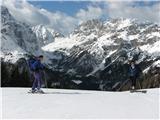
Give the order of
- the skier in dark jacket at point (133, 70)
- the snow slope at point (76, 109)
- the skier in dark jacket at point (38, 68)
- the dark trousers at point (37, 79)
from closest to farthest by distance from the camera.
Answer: the snow slope at point (76, 109) → the skier in dark jacket at point (38, 68) → the dark trousers at point (37, 79) → the skier in dark jacket at point (133, 70)

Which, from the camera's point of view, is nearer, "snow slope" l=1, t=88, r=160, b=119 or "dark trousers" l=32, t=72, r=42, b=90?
"snow slope" l=1, t=88, r=160, b=119

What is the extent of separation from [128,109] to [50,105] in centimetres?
421

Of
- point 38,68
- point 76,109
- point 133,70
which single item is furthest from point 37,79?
point 76,109

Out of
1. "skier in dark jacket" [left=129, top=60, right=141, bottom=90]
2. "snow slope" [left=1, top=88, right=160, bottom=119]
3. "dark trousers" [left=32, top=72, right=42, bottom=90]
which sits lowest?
"snow slope" [left=1, top=88, right=160, bottom=119]

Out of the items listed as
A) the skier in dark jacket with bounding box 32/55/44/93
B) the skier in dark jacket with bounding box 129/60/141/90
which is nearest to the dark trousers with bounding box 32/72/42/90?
the skier in dark jacket with bounding box 32/55/44/93

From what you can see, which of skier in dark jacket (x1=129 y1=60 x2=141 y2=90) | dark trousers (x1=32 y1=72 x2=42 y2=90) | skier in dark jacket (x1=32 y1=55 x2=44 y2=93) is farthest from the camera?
skier in dark jacket (x1=129 y1=60 x2=141 y2=90)

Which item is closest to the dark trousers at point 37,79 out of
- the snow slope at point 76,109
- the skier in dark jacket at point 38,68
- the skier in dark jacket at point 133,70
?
the skier in dark jacket at point 38,68

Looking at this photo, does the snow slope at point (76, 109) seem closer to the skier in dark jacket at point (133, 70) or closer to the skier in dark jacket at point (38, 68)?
the skier in dark jacket at point (38, 68)

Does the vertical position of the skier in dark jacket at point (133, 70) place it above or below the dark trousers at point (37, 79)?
above

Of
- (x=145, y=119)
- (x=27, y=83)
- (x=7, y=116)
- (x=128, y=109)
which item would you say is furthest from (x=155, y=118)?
(x=27, y=83)

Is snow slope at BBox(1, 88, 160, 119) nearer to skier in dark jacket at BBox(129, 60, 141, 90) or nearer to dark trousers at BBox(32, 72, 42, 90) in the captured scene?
dark trousers at BBox(32, 72, 42, 90)

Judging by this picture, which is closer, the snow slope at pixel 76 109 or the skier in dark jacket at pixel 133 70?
the snow slope at pixel 76 109

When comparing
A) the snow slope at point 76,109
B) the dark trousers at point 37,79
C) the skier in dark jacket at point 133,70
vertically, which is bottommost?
the snow slope at point 76,109

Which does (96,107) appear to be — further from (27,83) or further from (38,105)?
(27,83)
